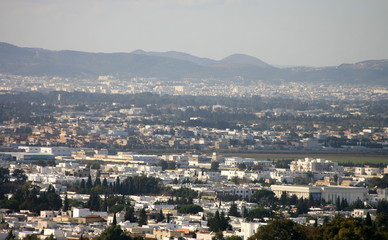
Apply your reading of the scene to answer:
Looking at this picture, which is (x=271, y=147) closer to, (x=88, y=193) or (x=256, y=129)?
(x=256, y=129)

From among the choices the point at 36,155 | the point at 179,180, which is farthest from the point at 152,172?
the point at 36,155

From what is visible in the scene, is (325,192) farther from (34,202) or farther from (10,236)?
(10,236)

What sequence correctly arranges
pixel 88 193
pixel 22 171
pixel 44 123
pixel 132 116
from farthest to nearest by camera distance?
1. pixel 132 116
2. pixel 44 123
3. pixel 22 171
4. pixel 88 193

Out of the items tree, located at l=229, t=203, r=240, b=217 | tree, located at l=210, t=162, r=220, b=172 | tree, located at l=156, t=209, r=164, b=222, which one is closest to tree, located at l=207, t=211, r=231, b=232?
tree, located at l=156, t=209, r=164, b=222

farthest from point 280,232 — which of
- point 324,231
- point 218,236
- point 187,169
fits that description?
point 187,169

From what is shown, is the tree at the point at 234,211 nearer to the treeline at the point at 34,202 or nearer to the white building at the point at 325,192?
the treeline at the point at 34,202

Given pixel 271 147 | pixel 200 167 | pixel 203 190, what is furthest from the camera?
pixel 271 147

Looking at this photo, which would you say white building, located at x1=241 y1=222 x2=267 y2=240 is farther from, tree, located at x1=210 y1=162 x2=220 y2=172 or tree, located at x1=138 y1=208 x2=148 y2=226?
tree, located at x1=210 y1=162 x2=220 y2=172

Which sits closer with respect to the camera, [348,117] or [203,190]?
[203,190]
